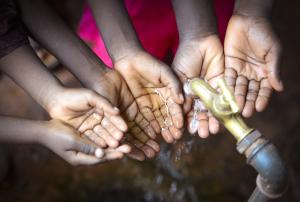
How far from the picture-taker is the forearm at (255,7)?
1.79 m

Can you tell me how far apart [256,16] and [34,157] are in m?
1.88

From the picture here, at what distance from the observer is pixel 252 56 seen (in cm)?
177

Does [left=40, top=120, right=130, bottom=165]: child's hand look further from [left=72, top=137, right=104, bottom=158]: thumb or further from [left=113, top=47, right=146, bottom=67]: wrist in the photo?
[left=113, top=47, right=146, bottom=67]: wrist

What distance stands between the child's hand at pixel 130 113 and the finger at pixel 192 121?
0.16 meters

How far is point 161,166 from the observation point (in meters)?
2.85

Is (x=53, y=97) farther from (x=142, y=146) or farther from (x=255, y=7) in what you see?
(x=255, y=7)

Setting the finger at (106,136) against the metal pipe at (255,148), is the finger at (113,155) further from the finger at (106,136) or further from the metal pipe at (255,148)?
the metal pipe at (255,148)

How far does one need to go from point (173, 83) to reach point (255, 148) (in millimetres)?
499

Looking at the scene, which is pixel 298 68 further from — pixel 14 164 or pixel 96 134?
pixel 14 164

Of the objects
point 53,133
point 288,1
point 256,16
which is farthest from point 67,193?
point 288,1

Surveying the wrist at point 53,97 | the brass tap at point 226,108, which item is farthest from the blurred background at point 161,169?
the brass tap at point 226,108

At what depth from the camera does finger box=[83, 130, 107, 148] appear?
1.58 meters

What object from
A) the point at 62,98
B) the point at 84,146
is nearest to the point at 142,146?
the point at 84,146

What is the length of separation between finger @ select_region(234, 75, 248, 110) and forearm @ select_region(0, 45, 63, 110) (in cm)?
72
